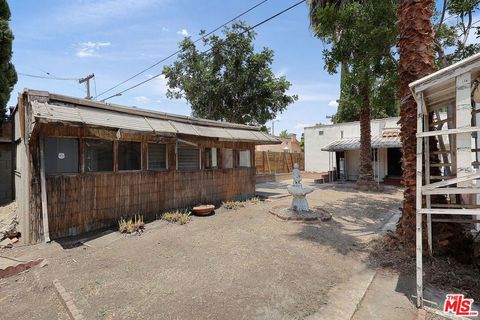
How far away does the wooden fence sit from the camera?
20.6m

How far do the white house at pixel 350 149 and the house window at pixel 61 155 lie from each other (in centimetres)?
1672

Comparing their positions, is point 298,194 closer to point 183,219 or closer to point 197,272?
point 183,219

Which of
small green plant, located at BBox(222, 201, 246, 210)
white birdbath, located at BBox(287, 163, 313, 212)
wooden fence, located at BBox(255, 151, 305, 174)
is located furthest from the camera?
wooden fence, located at BBox(255, 151, 305, 174)

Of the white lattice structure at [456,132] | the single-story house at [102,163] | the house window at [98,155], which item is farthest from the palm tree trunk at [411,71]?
the house window at [98,155]

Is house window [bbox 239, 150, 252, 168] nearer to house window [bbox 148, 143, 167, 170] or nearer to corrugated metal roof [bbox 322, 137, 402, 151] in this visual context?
house window [bbox 148, 143, 167, 170]

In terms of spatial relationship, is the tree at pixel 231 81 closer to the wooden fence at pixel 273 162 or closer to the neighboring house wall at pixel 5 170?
the wooden fence at pixel 273 162

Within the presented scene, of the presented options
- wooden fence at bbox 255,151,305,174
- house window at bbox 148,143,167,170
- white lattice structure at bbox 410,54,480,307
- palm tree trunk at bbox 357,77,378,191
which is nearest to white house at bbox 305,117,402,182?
wooden fence at bbox 255,151,305,174

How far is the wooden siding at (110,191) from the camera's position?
6.28m

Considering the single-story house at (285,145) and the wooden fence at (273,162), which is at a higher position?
the single-story house at (285,145)

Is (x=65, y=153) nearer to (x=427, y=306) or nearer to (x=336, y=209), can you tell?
(x=427, y=306)

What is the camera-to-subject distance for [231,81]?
15.6 m

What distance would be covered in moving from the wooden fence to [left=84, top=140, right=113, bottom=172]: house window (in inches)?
529

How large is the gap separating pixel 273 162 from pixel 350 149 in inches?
232

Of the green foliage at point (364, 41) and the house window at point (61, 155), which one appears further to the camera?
the green foliage at point (364, 41)
